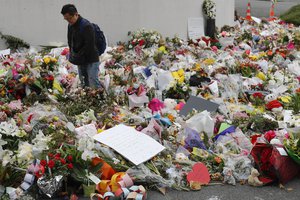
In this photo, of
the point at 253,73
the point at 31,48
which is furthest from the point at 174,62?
the point at 31,48

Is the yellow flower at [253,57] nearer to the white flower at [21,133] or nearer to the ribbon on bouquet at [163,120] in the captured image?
the ribbon on bouquet at [163,120]

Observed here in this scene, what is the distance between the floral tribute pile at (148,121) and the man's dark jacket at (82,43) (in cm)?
51

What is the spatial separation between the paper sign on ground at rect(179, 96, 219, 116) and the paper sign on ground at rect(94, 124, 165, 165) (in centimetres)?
129

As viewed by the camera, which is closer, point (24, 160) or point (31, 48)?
point (24, 160)

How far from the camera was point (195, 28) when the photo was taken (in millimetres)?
12914

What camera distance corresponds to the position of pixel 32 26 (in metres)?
9.84

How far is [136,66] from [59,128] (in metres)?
3.68

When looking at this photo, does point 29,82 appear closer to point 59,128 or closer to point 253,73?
point 59,128

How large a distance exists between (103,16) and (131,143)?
644cm

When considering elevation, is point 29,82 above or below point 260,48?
above

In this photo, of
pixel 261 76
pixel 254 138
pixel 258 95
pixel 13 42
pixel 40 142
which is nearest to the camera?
pixel 40 142

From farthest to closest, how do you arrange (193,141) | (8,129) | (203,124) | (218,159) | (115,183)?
(203,124)
(193,141)
(8,129)
(218,159)
(115,183)

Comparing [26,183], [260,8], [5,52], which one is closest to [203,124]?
[26,183]

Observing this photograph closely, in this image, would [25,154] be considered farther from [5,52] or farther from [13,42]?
[13,42]
